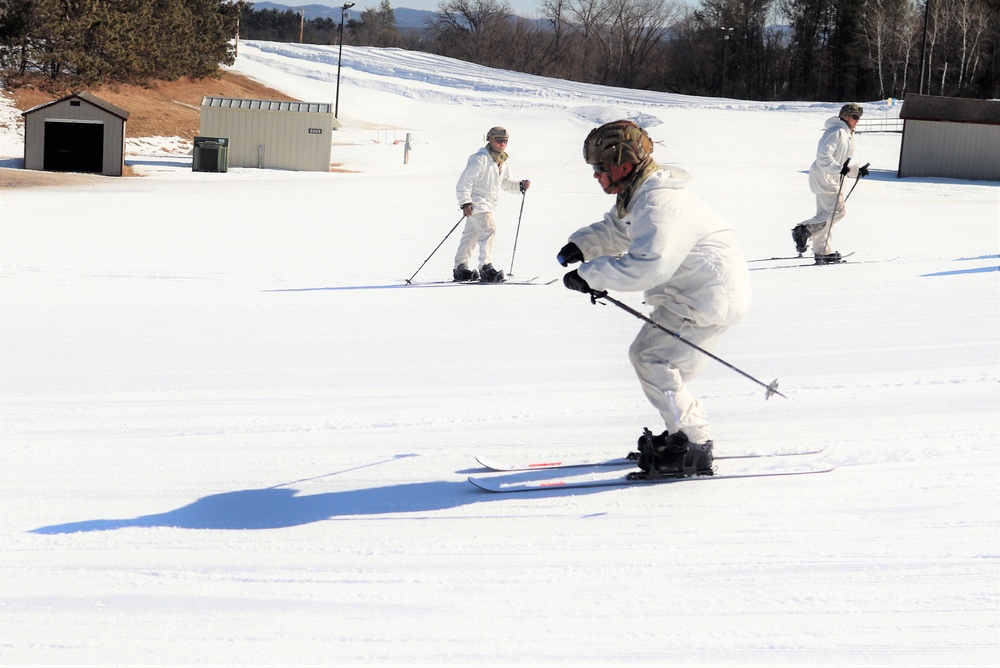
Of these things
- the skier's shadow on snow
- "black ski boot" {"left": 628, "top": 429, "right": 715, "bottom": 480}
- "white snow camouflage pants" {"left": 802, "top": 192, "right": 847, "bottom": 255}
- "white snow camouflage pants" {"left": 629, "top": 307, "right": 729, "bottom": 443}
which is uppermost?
"white snow camouflage pants" {"left": 802, "top": 192, "right": 847, "bottom": 255}

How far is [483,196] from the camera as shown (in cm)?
1114

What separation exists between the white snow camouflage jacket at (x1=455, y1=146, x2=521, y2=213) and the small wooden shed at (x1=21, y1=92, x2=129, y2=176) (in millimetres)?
17469

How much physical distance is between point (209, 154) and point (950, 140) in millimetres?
21760

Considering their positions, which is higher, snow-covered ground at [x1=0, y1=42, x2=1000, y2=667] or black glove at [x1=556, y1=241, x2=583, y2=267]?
black glove at [x1=556, y1=241, x2=583, y2=267]

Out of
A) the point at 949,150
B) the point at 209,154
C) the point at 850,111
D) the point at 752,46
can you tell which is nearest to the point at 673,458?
the point at 850,111

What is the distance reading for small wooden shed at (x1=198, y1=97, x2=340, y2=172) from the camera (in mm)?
29469

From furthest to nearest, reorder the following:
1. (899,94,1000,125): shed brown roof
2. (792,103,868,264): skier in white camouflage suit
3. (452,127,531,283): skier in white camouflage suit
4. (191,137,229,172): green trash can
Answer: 1. (899,94,1000,125): shed brown roof
2. (191,137,229,172): green trash can
3. (792,103,868,264): skier in white camouflage suit
4. (452,127,531,283): skier in white camouflage suit

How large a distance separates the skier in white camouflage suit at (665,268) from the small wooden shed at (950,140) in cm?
2983

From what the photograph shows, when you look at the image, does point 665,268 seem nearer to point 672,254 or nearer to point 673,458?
point 672,254

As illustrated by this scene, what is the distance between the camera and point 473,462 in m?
5.00

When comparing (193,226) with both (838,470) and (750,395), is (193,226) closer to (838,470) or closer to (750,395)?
(750,395)

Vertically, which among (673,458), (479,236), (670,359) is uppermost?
(479,236)

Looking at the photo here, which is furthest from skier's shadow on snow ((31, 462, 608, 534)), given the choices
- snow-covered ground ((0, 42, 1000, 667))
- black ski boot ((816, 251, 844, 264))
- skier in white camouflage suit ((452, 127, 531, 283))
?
black ski boot ((816, 251, 844, 264))

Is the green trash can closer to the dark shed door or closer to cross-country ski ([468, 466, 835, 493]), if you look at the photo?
the dark shed door
